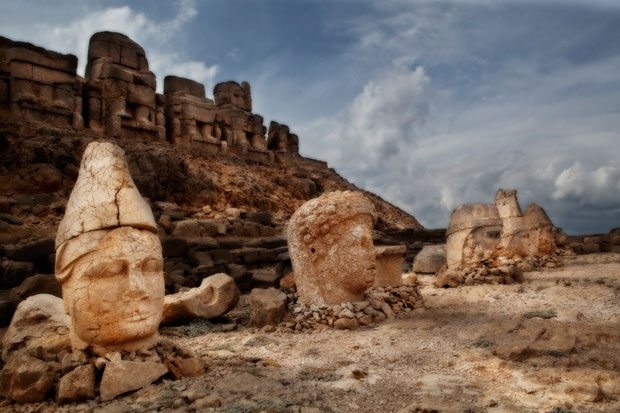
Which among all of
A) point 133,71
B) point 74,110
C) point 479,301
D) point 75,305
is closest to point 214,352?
point 75,305

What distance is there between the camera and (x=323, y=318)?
6.60m

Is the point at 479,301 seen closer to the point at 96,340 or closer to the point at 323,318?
the point at 323,318

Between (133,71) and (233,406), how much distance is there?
68.7 feet

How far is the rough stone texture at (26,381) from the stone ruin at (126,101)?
53.3 feet

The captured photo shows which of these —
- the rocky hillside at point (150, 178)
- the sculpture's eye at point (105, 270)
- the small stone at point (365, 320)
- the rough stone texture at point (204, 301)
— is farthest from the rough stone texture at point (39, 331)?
the rocky hillside at point (150, 178)

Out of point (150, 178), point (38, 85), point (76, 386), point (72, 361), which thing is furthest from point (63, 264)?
point (38, 85)

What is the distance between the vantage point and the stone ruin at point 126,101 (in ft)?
57.2

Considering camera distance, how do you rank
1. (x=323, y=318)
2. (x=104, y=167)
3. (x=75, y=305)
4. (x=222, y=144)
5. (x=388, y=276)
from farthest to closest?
(x=222, y=144) < (x=388, y=276) < (x=323, y=318) < (x=104, y=167) < (x=75, y=305)

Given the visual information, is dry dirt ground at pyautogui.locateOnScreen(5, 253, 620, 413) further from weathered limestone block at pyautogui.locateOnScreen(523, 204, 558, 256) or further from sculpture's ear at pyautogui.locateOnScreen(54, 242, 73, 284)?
weathered limestone block at pyautogui.locateOnScreen(523, 204, 558, 256)

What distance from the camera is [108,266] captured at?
3932mm

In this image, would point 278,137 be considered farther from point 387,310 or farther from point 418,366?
point 418,366

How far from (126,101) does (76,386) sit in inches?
758

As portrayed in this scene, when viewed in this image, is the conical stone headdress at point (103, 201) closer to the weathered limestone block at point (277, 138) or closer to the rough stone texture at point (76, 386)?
the rough stone texture at point (76, 386)

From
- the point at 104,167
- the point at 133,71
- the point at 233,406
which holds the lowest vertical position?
the point at 233,406
